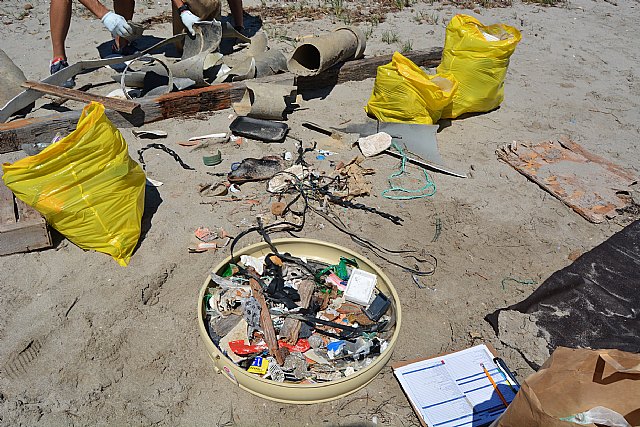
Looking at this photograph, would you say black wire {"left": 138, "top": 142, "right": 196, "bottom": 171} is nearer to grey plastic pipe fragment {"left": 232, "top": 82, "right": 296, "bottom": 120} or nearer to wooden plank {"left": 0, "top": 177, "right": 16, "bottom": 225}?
grey plastic pipe fragment {"left": 232, "top": 82, "right": 296, "bottom": 120}

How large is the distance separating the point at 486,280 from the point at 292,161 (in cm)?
171

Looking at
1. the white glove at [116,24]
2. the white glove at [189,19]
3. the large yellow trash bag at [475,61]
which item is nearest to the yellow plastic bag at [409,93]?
the large yellow trash bag at [475,61]

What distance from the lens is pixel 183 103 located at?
169 inches

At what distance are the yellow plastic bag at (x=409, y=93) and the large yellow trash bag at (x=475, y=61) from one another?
151mm

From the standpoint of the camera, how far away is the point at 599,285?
2.96m

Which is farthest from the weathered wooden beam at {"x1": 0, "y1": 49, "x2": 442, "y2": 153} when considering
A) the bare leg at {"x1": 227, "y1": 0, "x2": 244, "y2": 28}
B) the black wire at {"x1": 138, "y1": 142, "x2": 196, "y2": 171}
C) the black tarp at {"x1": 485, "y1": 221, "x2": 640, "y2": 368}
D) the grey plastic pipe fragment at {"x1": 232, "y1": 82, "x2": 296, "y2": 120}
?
the black tarp at {"x1": 485, "y1": 221, "x2": 640, "y2": 368}

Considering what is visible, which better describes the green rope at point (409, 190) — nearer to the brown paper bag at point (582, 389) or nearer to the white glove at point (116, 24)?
the brown paper bag at point (582, 389)

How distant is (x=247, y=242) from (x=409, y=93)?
74.7 inches

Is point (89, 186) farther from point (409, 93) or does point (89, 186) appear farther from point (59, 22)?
point (59, 22)

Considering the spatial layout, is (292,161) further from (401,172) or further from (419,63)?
(419,63)

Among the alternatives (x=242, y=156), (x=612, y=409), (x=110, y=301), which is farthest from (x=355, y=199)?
(x=612, y=409)

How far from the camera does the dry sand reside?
7.47 feet

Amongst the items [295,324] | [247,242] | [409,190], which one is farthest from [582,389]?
[409,190]

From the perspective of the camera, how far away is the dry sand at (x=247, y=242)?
2277 millimetres
